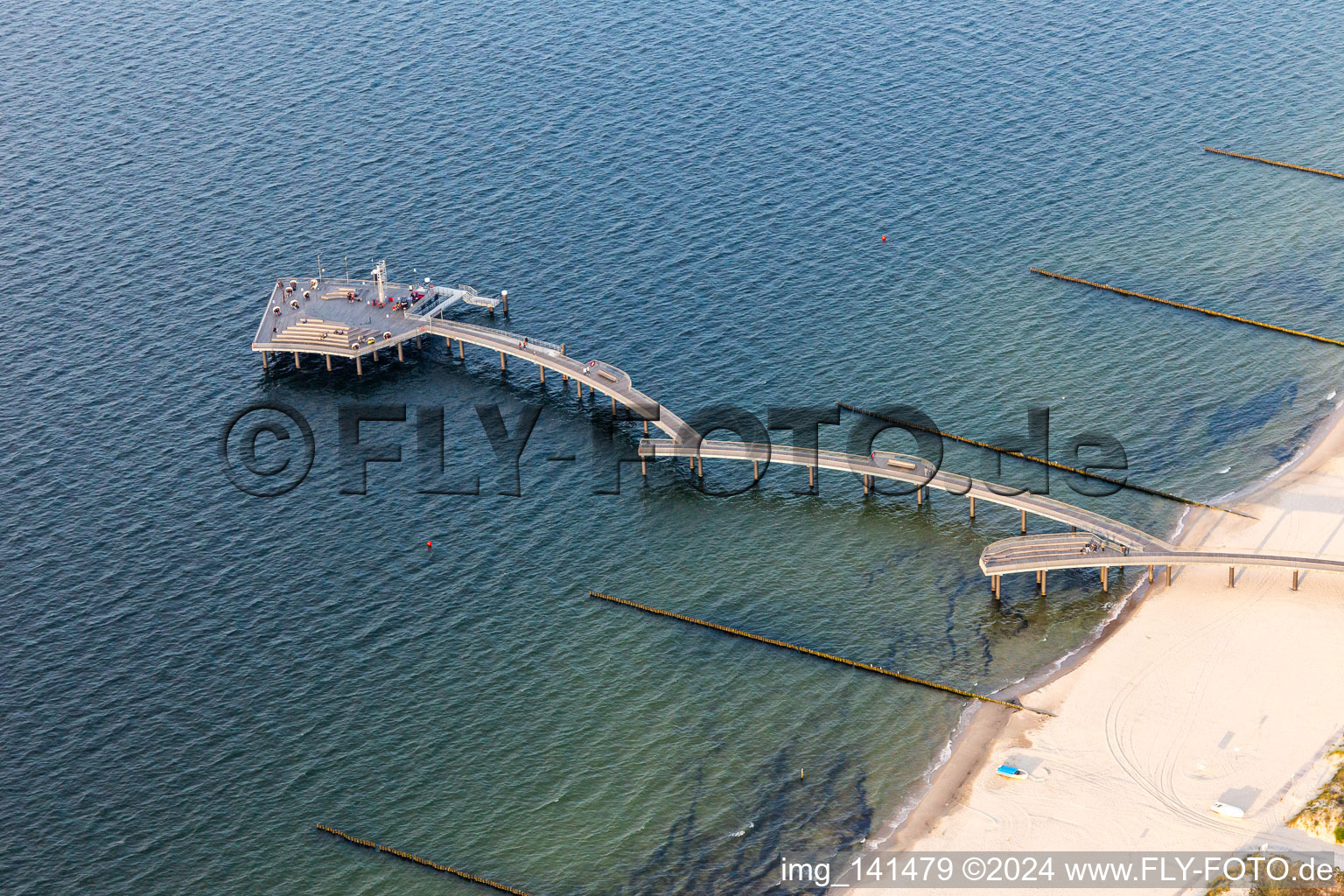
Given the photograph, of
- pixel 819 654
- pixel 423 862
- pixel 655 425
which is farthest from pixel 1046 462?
pixel 423 862

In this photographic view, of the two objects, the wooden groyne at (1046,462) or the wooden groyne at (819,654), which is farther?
the wooden groyne at (1046,462)

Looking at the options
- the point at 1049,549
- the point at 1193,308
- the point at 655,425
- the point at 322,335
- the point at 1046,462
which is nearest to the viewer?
the point at 1049,549

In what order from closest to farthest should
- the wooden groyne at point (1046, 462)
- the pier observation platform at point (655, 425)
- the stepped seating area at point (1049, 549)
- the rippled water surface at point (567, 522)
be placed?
the rippled water surface at point (567, 522)
the pier observation platform at point (655, 425)
the stepped seating area at point (1049, 549)
the wooden groyne at point (1046, 462)

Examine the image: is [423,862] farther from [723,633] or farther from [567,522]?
[567,522]

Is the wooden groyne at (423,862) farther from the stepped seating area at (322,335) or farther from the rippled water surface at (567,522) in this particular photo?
the stepped seating area at (322,335)

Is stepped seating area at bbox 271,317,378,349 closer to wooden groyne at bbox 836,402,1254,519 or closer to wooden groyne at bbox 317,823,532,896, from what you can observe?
wooden groyne at bbox 836,402,1254,519

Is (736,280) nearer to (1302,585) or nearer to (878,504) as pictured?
(878,504)

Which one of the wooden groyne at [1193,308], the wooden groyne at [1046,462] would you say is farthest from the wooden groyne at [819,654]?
the wooden groyne at [1193,308]
